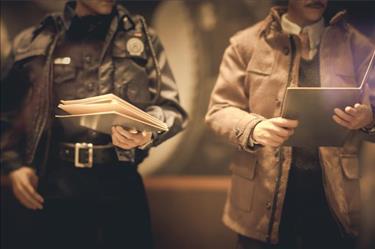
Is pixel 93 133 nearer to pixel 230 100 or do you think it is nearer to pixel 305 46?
pixel 230 100

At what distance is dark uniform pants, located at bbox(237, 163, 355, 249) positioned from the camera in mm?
1897

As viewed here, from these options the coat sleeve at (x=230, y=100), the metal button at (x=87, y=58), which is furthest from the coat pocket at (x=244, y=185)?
the metal button at (x=87, y=58)

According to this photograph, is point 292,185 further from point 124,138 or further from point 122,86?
point 122,86

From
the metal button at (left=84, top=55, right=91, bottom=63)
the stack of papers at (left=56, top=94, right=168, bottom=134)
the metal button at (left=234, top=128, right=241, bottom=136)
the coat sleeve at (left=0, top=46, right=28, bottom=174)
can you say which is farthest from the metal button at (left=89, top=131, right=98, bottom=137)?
the metal button at (left=234, top=128, right=241, bottom=136)

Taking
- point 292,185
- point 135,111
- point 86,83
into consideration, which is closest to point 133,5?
point 86,83

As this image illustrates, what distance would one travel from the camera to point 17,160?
7.24 feet

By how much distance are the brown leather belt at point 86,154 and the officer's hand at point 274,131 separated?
67cm

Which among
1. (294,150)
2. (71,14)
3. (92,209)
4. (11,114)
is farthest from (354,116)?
(11,114)

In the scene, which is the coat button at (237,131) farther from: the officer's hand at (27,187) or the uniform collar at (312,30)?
the officer's hand at (27,187)

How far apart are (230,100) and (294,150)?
36 cm

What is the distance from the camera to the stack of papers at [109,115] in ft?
5.45

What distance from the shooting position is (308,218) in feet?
6.28

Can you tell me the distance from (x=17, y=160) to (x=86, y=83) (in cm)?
54

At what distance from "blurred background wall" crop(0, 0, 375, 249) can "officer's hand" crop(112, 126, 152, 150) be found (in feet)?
2.65
